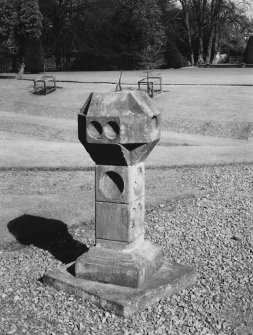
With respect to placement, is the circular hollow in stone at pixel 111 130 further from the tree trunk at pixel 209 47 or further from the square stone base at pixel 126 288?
the tree trunk at pixel 209 47

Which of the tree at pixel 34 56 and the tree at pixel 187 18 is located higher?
the tree at pixel 187 18

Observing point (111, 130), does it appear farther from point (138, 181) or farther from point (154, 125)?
point (138, 181)

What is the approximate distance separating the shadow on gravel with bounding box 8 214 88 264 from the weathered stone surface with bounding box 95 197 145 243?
3.73 feet

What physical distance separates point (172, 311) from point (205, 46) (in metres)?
50.3

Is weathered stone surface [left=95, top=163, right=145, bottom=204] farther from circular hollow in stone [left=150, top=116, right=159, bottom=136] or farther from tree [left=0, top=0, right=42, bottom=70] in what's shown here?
tree [left=0, top=0, right=42, bottom=70]

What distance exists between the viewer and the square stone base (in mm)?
4941

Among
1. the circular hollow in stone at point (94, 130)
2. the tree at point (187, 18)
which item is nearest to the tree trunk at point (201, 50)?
the tree at point (187, 18)

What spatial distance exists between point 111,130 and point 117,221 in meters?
0.99

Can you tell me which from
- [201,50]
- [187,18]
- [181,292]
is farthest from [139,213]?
[201,50]

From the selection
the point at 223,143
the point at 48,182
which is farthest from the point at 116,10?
the point at 48,182

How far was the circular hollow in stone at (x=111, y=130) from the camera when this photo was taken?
489 cm

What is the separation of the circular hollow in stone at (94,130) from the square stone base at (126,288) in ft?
5.07

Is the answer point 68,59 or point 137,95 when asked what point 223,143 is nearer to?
point 137,95

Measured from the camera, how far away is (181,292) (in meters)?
5.42
